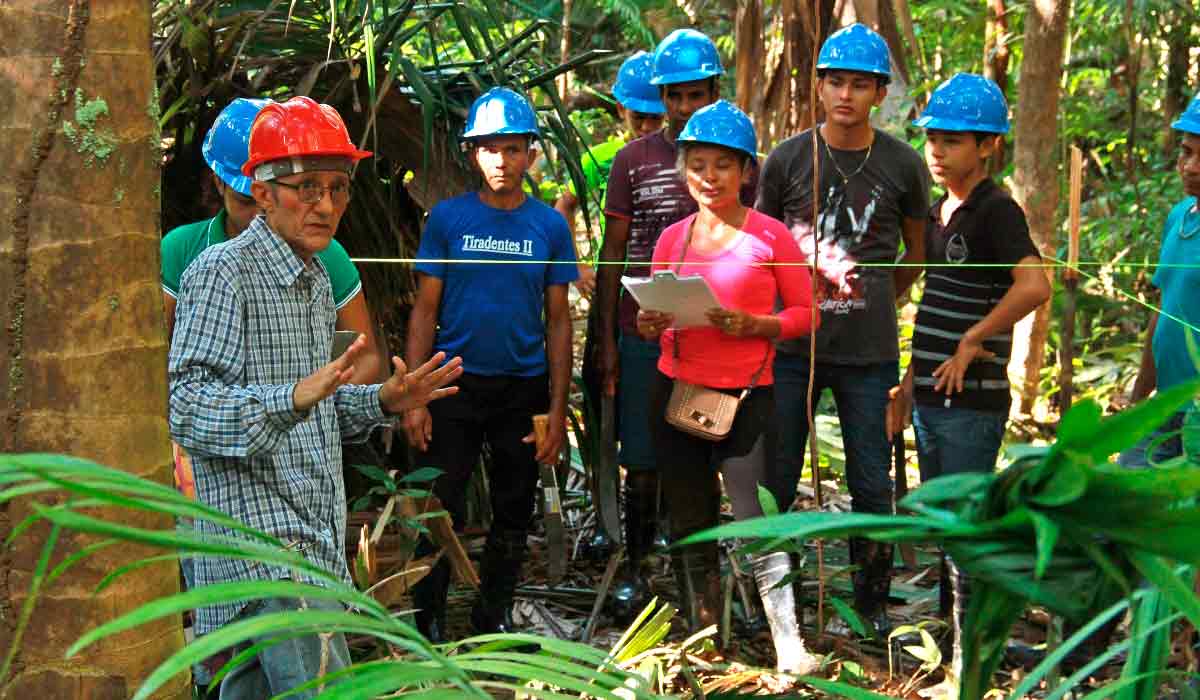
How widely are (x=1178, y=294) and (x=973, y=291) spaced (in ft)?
2.02

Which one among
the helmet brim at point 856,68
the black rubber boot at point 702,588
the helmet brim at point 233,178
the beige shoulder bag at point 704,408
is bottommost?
the black rubber boot at point 702,588

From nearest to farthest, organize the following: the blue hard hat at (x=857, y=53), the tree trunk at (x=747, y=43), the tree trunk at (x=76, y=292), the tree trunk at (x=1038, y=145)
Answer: the tree trunk at (x=76, y=292), the blue hard hat at (x=857, y=53), the tree trunk at (x=747, y=43), the tree trunk at (x=1038, y=145)

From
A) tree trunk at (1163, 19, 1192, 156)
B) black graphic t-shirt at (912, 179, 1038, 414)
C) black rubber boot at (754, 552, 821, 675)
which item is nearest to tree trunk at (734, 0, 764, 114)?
black graphic t-shirt at (912, 179, 1038, 414)

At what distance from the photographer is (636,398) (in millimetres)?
5051

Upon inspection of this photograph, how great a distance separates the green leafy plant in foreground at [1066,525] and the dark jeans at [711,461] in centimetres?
340

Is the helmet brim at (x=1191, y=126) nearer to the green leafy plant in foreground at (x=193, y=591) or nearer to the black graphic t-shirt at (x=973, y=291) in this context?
the black graphic t-shirt at (x=973, y=291)

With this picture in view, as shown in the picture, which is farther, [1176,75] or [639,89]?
[1176,75]

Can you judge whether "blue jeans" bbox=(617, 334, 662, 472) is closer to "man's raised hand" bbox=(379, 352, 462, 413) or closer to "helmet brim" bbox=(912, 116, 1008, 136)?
"helmet brim" bbox=(912, 116, 1008, 136)

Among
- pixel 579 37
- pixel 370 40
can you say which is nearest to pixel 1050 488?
pixel 370 40

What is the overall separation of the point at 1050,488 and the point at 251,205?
3102mm

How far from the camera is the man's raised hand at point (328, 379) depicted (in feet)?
7.88

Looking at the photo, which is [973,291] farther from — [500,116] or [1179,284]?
[500,116]

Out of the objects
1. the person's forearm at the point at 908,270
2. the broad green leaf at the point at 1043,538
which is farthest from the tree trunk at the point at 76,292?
the person's forearm at the point at 908,270

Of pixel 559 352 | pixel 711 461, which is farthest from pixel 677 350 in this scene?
pixel 559 352
